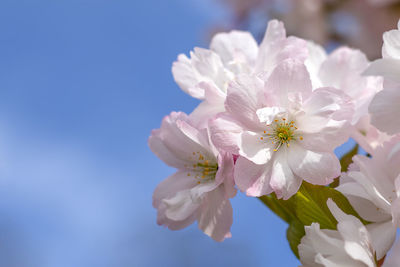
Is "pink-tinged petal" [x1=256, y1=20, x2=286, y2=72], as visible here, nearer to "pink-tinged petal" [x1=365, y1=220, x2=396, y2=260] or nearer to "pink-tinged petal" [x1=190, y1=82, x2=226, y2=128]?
"pink-tinged petal" [x1=190, y1=82, x2=226, y2=128]

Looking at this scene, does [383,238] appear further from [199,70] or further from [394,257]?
[199,70]

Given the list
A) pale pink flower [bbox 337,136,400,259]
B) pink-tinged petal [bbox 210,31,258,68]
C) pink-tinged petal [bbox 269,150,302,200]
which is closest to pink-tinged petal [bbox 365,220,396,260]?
pale pink flower [bbox 337,136,400,259]

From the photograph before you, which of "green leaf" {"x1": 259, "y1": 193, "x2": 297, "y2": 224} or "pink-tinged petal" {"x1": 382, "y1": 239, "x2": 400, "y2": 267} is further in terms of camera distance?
"green leaf" {"x1": 259, "y1": 193, "x2": 297, "y2": 224}

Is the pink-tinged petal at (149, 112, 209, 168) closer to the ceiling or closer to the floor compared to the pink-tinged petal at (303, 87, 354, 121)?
closer to the ceiling

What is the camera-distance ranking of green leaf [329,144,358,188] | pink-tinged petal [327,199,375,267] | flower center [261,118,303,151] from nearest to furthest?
pink-tinged petal [327,199,375,267] → flower center [261,118,303,151] → green leaf [329,144,358,188]

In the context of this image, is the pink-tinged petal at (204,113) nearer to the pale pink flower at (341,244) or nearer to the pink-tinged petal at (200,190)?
the pink-tinged petal at (200,190)

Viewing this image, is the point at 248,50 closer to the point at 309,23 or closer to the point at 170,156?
the point at 170,156

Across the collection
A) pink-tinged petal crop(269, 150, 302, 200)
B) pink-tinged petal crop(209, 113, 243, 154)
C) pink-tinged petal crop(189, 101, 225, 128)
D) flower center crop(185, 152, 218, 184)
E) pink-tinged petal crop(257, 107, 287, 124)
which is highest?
pink-tinged petal crop(189, 101, 225, 128)

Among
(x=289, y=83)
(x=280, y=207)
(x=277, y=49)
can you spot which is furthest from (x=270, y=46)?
(x=280, y=207)
